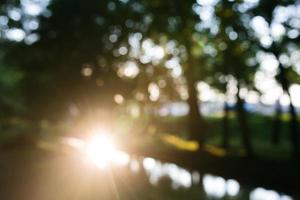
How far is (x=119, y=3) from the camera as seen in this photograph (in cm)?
4556

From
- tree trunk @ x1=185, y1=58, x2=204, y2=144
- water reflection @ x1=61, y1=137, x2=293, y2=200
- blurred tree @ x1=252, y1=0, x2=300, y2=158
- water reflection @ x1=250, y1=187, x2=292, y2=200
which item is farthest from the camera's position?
tree trunk @ x1=185, y1=58, x2=204, y2=144

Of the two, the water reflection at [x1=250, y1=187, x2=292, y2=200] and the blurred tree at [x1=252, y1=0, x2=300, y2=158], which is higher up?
the blurred tree at [x1=252, y1=0, x2=300, y2=158]

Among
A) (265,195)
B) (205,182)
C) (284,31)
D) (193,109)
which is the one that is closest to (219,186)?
(205,182)

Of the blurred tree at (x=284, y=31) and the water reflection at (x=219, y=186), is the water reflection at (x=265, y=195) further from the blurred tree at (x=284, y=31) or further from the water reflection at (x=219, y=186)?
the blurred tree at (x=284, y=31)

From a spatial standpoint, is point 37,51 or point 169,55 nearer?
point 169,55

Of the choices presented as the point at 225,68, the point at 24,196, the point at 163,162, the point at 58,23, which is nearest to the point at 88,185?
the point at 24,196

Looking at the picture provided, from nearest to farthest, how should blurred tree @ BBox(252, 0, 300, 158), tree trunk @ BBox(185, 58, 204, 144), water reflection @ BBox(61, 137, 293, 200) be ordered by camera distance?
water reflection @ BBox(61, 137, 293, 200) → blurred tree @ BBox(252, 0, 300, 158) → tree trunk @ BBox(185, 58, 204, 144)

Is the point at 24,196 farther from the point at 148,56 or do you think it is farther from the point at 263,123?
the point at 263,123

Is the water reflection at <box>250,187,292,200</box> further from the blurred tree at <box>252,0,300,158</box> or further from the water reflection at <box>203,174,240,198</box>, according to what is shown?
the blurred tree at <box>252,0,300,158</box>

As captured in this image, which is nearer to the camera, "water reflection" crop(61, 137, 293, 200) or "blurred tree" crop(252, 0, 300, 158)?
"water reflection" crop(61, 137, 293, 200)

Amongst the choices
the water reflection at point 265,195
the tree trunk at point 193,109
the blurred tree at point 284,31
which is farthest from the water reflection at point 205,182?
the tree trunk at point 193,109

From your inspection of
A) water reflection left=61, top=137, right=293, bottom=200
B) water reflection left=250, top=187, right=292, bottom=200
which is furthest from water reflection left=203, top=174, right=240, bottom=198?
water reflection left=250, top=187, right=292, bottom=200

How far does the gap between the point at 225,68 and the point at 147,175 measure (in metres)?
12.6

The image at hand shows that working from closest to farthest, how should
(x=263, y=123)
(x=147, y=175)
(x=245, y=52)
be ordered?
(x=147, y=175) → (x=245, y=52) → (x=263, y=123)
